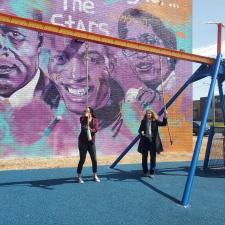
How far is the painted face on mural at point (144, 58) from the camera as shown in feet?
47.0

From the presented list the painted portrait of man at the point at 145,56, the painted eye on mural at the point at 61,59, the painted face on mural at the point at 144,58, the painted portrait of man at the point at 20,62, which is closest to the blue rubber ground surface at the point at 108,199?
the painted portrait of man at the point at 20,62

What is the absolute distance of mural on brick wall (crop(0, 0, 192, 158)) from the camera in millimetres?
12258

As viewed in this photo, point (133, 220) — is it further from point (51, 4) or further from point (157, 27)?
point (157, 27)

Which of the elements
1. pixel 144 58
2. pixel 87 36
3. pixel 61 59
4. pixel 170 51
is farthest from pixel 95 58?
pixel 87 36

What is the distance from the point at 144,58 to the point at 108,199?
8.73 metres

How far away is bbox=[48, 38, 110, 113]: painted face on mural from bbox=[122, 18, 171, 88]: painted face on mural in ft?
4.14

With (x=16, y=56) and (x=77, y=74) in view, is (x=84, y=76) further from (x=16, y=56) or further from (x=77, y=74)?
(x=16, y=56)

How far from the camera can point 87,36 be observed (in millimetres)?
7660

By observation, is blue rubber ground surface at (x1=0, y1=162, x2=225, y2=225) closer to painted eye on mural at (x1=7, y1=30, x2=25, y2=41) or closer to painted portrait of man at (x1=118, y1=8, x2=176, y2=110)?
painted eye on mural at (x1=7, y1=30, x2=25, y2=41)

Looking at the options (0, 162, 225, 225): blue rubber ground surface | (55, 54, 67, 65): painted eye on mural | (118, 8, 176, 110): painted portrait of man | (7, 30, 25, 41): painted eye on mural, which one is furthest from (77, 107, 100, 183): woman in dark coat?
(118, 8, 176, 110): painted portrait of man

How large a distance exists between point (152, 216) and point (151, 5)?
1098 cm

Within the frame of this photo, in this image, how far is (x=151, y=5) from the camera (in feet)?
48.8

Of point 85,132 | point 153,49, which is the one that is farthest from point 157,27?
point 85,132

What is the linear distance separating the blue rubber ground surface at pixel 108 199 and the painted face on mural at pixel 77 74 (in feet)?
13.0
